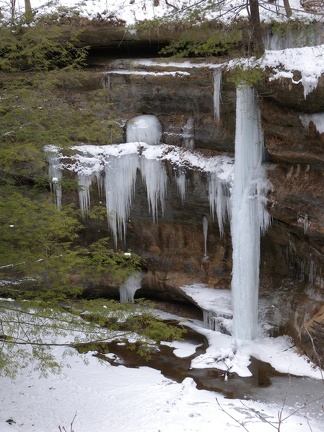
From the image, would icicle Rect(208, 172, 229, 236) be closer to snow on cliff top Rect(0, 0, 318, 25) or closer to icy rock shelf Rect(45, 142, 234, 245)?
icy rock shelf Rect(45, 142, 234, 245)

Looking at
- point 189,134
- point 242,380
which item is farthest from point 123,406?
point 189,134

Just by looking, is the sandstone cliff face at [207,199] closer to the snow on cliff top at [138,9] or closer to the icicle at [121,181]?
the icicle at [121,181]

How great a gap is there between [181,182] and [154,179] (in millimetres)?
673

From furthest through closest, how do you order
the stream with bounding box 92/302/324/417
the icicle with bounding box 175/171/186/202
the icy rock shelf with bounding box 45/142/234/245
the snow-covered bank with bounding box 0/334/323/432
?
the icy rock shelf with bounding box 45/142/234/245 → the icicle with bounding box 175/171/186/202 → the stream with bounding box 92/302/324/417 → the snow-covered bank with bounding box 0/334/323/432

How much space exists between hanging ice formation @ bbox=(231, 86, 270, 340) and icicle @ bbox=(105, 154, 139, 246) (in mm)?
2808

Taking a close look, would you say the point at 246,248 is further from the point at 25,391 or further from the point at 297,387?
the point at 25,391

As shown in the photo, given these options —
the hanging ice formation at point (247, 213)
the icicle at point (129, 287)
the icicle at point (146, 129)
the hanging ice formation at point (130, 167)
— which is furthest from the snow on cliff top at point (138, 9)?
the icicle at point (129, 287)

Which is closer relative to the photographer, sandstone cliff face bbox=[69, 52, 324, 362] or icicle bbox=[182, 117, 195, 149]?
sandstone cliff face bbox=[69, 52, 324, 362]

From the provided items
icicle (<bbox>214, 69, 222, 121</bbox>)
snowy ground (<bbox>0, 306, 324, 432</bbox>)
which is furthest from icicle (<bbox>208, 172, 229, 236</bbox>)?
snowy ground (<bbox>0, 306, 324, 432</bbox>)

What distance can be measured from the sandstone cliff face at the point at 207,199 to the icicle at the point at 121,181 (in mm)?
221

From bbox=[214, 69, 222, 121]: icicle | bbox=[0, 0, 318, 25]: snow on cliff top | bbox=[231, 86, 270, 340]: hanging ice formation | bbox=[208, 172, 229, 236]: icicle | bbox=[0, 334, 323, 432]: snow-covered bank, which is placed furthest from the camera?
bbox=[0, 0, 318, 25]: snow on cliff top

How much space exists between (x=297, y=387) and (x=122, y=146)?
6.83 m

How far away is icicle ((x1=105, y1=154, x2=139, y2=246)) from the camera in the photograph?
43.8 feet

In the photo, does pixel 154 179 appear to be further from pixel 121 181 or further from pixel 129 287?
pixel 129 287
